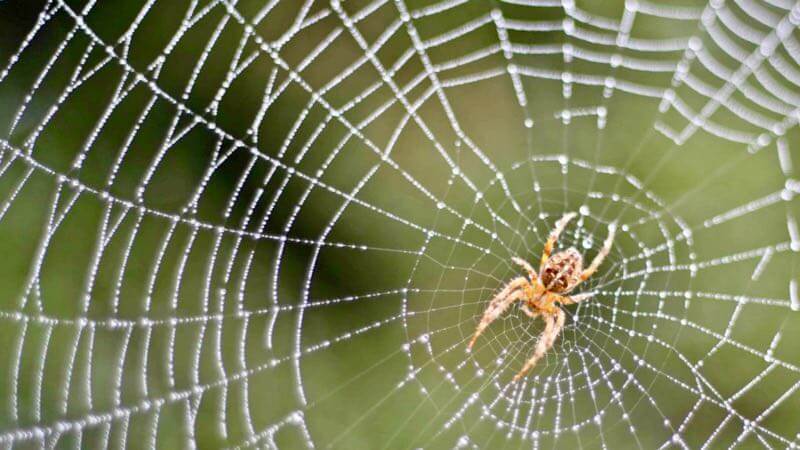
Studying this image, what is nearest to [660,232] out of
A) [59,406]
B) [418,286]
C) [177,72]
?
[418,286]

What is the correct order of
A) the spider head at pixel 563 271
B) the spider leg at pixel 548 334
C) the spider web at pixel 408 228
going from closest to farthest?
the spider leg at pixel 548 334, the spider head at pixel 563 271, the spider web at pixel 408 228

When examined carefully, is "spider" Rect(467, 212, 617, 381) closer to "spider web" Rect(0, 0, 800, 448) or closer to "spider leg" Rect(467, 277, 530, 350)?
"spider leg" Rect(467, 277, 530, 350)

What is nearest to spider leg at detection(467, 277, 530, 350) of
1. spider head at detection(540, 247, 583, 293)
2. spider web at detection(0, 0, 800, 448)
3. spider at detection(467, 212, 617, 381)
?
Answer: spider at detection(467, 212, 617, 381)

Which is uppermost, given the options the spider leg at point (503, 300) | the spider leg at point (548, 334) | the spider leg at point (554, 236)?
the spider leg at point (554, 236)

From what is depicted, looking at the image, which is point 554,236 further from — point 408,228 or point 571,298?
point 408,228

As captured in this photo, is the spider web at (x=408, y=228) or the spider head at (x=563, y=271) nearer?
the spider head at (x=563, y=271)

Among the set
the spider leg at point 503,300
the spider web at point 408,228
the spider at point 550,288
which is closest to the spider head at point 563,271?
the spider at point 550,288

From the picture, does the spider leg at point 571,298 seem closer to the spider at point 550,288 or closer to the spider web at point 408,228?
the spider at point 550,288
